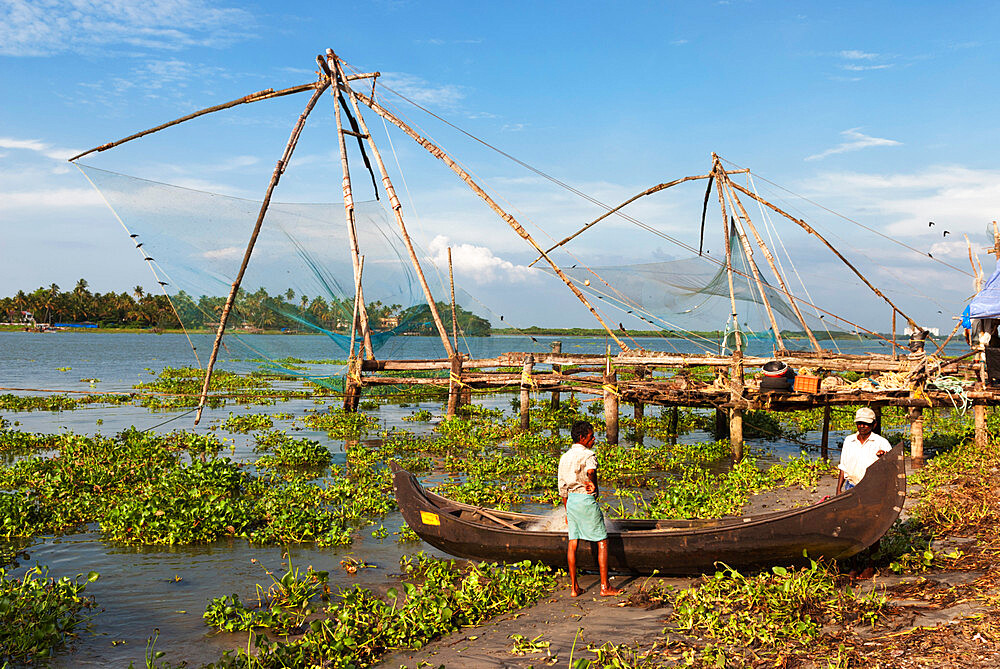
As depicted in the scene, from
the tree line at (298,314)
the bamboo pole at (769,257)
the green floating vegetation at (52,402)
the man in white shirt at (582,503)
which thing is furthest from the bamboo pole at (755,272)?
the green floating vegetation at (52,402)

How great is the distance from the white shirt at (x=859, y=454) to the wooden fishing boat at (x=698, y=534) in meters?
0.45

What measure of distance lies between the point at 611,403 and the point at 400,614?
30.9 ft

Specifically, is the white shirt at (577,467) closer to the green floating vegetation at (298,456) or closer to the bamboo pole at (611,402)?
the bamboo pole at (611,402)

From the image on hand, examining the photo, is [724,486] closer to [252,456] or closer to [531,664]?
[531,664]

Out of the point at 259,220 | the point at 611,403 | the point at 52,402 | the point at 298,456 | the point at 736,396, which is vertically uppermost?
the point at 259,220

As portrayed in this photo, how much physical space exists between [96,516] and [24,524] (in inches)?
32.5

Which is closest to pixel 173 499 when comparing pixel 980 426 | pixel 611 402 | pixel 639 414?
pixel 611 402

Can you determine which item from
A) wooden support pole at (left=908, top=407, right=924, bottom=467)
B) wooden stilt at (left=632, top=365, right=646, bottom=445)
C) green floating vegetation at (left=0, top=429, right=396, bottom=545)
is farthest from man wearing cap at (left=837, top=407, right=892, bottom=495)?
wooden stilt at (left=632, top=365, right=646, bottom=445)

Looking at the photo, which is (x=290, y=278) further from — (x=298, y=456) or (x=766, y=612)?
(x=766, y=612)

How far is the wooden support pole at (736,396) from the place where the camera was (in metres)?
12.7

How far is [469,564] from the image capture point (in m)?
7.20

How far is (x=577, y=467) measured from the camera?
6.13 m

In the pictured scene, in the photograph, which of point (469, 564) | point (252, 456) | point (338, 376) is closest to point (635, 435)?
point (338, 376)

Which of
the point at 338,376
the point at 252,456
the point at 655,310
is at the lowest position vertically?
the point at 252,456
